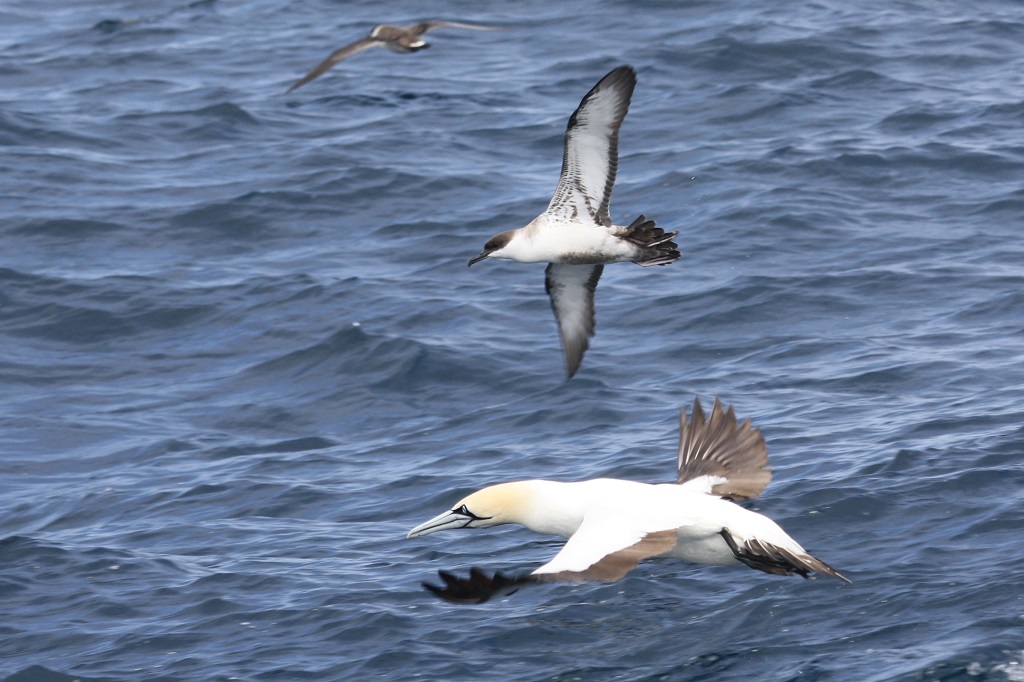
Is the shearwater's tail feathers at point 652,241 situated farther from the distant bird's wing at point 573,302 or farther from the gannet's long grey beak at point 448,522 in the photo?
the gannet's long grey beak at point 448,522

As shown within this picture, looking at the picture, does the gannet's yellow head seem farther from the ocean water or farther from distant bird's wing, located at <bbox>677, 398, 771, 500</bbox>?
distant bird's wing, located at <bbox>677, 398, 771, 500</bbox>

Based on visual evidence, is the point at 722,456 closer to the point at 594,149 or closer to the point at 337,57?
the point at 594,149

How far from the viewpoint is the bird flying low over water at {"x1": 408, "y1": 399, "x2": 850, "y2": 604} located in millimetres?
8812

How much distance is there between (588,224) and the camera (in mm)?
11891

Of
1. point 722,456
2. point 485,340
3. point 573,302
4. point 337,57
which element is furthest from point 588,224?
point 337,57

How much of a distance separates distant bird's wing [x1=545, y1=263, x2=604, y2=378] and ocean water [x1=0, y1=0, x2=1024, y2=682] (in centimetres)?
82

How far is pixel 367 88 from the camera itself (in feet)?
73.0

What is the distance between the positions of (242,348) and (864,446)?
635 cm

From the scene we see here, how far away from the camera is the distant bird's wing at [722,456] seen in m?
10.6

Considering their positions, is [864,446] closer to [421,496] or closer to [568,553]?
[421,496]

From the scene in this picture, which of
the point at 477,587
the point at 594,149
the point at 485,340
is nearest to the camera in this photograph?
the point at 477,587

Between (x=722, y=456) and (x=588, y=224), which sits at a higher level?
(x=588, y=224)

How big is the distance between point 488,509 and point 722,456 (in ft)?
6.07

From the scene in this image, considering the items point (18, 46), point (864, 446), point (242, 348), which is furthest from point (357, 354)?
point (18, 46)
